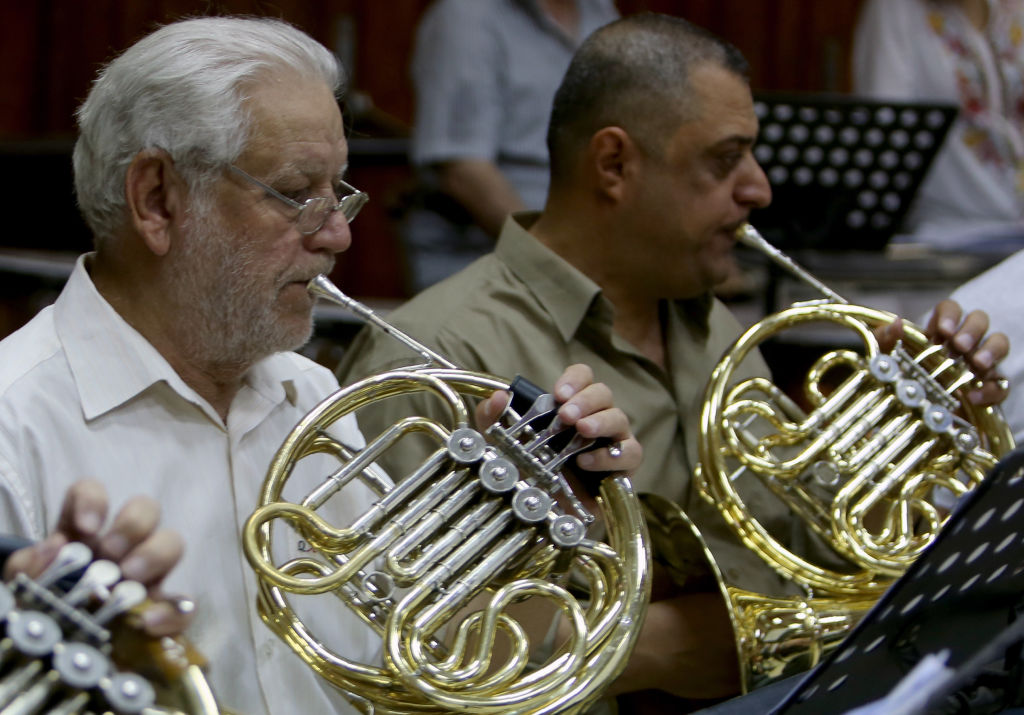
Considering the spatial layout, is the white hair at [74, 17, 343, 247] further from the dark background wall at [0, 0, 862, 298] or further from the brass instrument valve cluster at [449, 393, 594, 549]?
the dark background wall at [0, 0, 862, 298]

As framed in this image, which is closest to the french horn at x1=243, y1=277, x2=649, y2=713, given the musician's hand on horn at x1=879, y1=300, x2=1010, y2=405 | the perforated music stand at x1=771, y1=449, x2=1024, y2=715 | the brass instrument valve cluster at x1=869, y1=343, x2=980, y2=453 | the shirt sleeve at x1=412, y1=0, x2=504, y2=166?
the perforated music stand at x1=771, y1=449, x2=1024, y2=715

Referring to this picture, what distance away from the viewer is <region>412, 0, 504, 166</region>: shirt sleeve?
265 centimetres

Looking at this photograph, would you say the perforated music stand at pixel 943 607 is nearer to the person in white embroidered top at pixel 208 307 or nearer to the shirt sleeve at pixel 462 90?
the person in white embroidered top at pixel 208 307

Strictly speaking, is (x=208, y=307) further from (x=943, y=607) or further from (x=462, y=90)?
(x=462, y=90)

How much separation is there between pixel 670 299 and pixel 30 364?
100 centimetres

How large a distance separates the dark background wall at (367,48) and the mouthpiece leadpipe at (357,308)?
236 centimetres

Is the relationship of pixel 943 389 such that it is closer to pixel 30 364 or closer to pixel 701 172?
pixel 701 172

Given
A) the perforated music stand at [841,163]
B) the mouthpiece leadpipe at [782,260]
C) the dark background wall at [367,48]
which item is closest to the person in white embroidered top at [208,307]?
the mouthpiece leadpipe at [782,260]

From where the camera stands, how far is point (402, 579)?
1.27 m

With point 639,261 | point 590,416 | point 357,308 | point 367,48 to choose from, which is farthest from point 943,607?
point 367,48

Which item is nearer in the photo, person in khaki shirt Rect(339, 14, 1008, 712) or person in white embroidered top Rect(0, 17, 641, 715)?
person in white embroidered top Rect(0, 17, 641, 715)

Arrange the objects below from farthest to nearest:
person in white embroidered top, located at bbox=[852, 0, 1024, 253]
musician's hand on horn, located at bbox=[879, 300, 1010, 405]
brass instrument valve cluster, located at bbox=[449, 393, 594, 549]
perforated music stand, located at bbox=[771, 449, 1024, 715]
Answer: person in white embroidered top, located at bbox=[852, 0, 1024, 253]
musician's hand on horn, located at bbox=[879, 300, 1010, 405]
brass instrument valve cluster, located at bbox=[449, 393, 594, 549]
perforated music stand, located at bbox=[771, 449, 1024, 715]

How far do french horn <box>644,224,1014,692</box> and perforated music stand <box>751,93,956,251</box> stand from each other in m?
0.70

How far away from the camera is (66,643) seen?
0.81 metres
